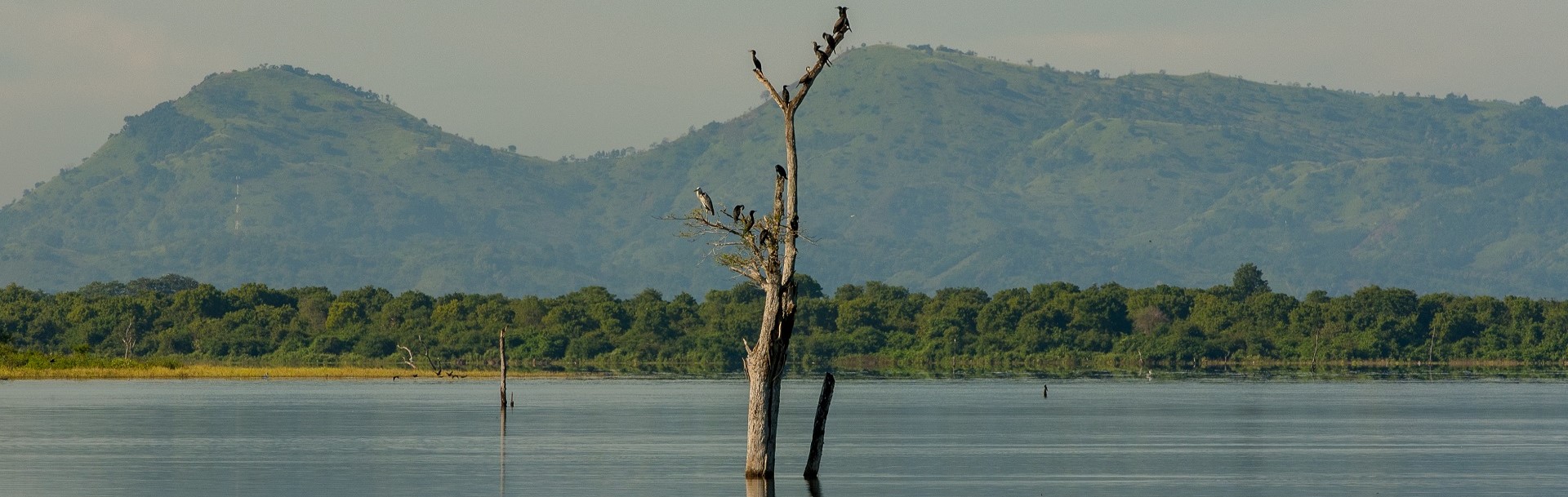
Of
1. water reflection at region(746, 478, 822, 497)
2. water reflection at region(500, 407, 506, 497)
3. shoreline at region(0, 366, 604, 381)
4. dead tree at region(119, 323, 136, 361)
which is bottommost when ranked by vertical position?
water reflection at region(746, 478, 822, 497)

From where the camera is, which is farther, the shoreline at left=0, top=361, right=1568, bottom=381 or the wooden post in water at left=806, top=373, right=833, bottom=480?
the shoreline at left=0, top=361, right=1568, bottom=381

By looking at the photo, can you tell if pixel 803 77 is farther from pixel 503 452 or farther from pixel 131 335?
pixel 131 335

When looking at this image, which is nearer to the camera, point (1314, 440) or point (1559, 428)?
point (1314, 440)

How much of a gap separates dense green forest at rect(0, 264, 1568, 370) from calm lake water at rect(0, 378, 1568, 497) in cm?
7039

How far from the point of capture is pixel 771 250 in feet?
129

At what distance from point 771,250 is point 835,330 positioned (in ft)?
488

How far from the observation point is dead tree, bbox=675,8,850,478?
3850cm

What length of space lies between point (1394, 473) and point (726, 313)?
14388 centimetres

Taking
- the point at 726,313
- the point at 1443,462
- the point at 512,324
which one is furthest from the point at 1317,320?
the point at 1443,462

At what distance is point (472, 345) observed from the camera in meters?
168

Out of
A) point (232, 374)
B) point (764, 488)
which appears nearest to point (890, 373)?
point (232, 374)

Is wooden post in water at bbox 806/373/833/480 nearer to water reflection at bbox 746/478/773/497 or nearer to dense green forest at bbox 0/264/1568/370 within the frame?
water reflection at bbox 746/478/773/497

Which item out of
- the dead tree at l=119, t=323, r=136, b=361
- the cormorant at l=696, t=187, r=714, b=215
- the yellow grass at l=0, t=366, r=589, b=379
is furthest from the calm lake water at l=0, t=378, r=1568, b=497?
the dead tree at l=119, t=323, r=136, b=361

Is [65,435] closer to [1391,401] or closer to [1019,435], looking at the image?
[1019,435]
